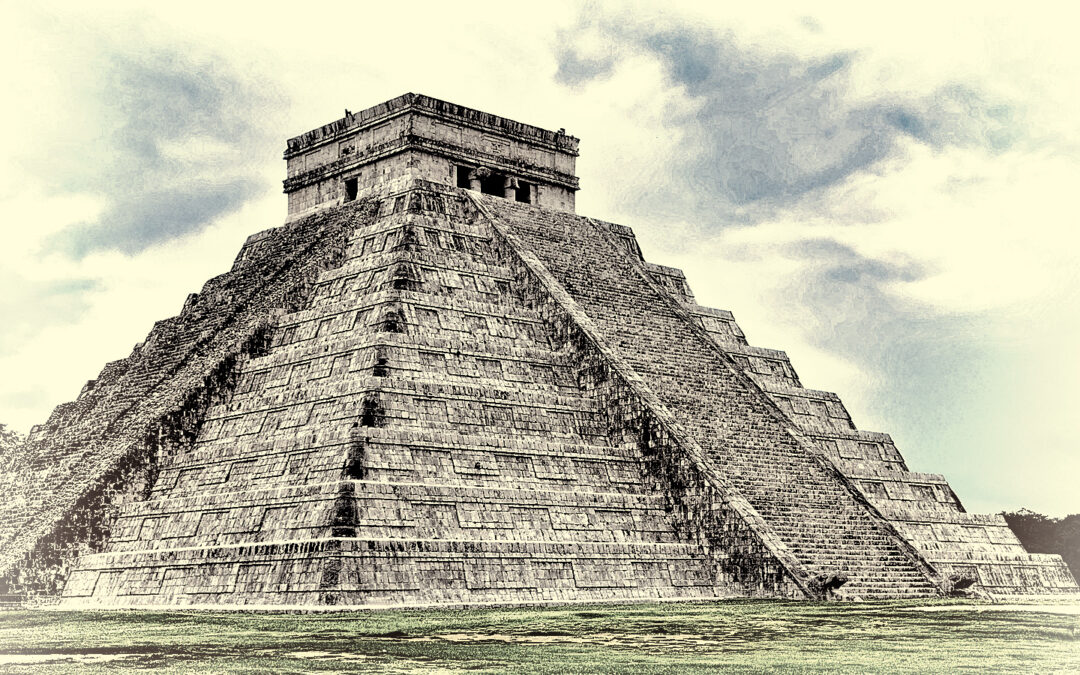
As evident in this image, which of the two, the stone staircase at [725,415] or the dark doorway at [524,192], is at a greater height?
the dark doorway at [524,192]

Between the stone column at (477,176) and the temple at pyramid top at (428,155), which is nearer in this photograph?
the temple at pyramid top at (428,155)

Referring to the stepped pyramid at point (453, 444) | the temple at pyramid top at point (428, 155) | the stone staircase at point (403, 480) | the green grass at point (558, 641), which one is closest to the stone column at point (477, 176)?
the temple at pyramid top at point (428, 155)

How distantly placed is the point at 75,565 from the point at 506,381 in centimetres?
842

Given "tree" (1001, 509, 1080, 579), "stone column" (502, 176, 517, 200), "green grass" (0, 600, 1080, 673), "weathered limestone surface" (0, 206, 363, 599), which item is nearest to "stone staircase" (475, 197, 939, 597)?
"stone column" (502, 176, 517, 200)

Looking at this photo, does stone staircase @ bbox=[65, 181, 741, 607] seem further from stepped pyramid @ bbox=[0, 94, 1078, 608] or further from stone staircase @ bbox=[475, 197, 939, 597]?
stone staircase @ bbox=[475, 197, 939, 597]

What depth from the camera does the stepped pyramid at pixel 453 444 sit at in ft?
69.3

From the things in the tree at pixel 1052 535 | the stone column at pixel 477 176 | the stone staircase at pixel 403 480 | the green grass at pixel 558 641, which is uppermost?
the stone column at pixel 477 176

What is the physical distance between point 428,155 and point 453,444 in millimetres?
10841

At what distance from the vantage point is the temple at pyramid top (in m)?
31.4

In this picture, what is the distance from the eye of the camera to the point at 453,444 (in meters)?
22.5

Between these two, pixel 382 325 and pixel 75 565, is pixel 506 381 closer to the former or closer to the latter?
pixel 382 325

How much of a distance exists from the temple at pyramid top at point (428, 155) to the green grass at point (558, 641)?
14.6 m

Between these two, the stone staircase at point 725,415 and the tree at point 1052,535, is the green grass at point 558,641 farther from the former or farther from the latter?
the tree at point 1052,535

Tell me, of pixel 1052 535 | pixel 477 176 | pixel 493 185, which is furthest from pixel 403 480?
pixel 1052 535
